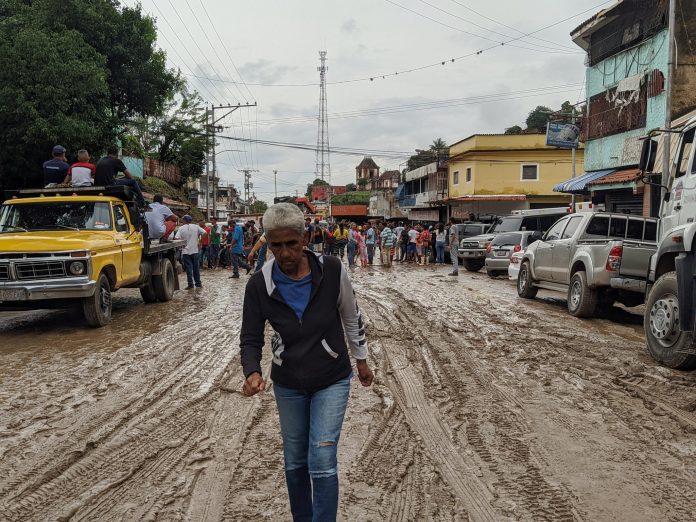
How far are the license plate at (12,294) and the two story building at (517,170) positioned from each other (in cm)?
3450

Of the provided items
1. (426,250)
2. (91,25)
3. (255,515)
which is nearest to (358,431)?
(255,515)

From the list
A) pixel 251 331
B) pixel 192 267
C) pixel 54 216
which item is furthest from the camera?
pixel 192 267

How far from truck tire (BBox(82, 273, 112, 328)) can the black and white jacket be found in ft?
23.6

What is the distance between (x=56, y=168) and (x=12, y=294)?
4045mm

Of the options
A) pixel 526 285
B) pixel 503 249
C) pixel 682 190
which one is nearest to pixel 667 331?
pixel 682 190

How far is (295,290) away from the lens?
313 cm

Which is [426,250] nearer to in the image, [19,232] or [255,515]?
[19,232]

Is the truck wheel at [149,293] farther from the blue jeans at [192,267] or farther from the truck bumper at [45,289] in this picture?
the truck bumper at [45,289]

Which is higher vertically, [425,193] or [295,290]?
[425,193]

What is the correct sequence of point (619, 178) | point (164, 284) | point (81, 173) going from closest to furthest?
point (81, 173) → point (164, 284) → point (619, 178)

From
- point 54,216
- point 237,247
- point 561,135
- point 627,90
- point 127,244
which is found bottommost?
point 237,247

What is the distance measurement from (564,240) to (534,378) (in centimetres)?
647

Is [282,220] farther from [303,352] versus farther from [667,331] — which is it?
[667,331]

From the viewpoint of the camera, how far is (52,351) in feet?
26.9
